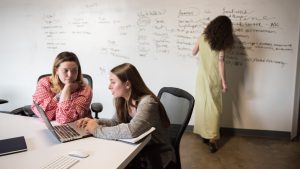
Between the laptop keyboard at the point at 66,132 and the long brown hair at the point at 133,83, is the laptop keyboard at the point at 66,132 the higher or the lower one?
the lower one

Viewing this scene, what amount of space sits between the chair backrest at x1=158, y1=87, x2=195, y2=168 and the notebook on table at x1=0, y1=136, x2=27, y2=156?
86cm

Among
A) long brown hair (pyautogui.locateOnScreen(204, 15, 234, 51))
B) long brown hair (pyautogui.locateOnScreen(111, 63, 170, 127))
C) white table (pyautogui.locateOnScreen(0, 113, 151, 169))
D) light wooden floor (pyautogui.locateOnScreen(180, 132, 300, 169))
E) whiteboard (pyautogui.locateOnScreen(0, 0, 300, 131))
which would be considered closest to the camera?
white table (pyautogui.locateOnScreen(0, 113, 151, 169))

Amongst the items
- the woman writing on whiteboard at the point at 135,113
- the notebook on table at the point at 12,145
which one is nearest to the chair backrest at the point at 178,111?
the woman writing on whiteboard at the point at 135,113

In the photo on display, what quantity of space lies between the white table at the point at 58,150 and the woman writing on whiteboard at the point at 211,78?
164cm

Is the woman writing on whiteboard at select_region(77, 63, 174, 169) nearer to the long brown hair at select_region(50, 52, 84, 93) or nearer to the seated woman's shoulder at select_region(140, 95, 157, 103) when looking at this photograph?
the seated woman's shoulder at select_region(140, 95, 157, 103)

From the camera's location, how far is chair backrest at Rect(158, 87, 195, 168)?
1.76m

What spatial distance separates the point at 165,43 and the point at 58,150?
2433 mm

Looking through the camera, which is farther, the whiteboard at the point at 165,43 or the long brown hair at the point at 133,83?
the whiteboard at the point at 165,43

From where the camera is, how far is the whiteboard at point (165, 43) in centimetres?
328

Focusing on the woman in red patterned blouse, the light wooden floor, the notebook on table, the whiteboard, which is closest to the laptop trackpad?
the woman in red patterned blouse

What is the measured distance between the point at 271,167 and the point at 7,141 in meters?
2.29

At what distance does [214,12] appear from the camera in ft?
11.0

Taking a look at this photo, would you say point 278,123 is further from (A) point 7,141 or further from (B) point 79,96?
(A) point 7,141

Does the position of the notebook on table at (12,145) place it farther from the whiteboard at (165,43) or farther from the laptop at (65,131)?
the whiteboard at (165,43)
